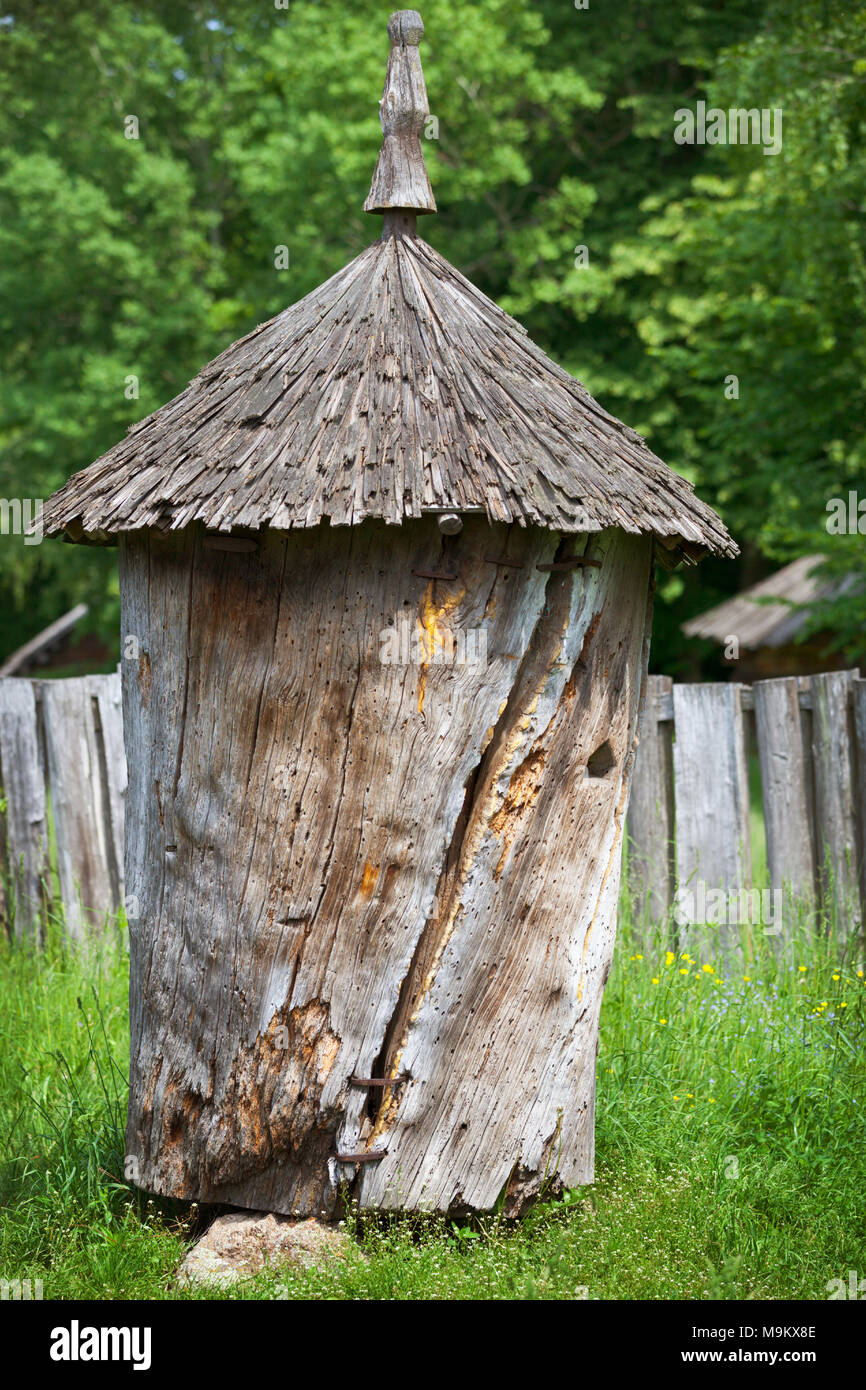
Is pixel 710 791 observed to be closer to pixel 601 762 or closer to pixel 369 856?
pixel 601 762

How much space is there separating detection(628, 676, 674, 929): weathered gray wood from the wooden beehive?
243 cm

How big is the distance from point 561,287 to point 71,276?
675 centimetres

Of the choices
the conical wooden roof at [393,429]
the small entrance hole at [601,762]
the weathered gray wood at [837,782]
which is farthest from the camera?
the weathered gray wood at [837,782]

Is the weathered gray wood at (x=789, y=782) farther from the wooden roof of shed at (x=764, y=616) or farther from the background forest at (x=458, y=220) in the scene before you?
the wooden roof of shed at (x=764, y=616)

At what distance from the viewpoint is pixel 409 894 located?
10.9ft

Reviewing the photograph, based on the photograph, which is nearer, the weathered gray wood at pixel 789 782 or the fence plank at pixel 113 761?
the weathered gray wood at pixel 789 782

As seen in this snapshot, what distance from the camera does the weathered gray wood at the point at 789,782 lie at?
5.94 meters

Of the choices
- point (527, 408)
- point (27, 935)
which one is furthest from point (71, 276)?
point (527, 408)

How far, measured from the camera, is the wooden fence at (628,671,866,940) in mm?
5844

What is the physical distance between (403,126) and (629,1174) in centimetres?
323

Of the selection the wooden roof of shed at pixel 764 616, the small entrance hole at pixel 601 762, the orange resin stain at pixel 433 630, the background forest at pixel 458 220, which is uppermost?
the background forest at pixel 458 220

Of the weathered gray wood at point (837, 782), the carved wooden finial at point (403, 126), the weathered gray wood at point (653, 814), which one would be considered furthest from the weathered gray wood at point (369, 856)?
the weathered gray wood at point (837, 782)

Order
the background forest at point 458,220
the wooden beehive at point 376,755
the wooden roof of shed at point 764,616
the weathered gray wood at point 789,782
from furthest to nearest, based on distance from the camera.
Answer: the wooden roof of shed at point 764,616
the background forest at point 458,220
the weathered gray wood at point 789,782
the wooden beehive at point 376,755

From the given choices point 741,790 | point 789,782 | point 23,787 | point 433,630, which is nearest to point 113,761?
point 23,787
